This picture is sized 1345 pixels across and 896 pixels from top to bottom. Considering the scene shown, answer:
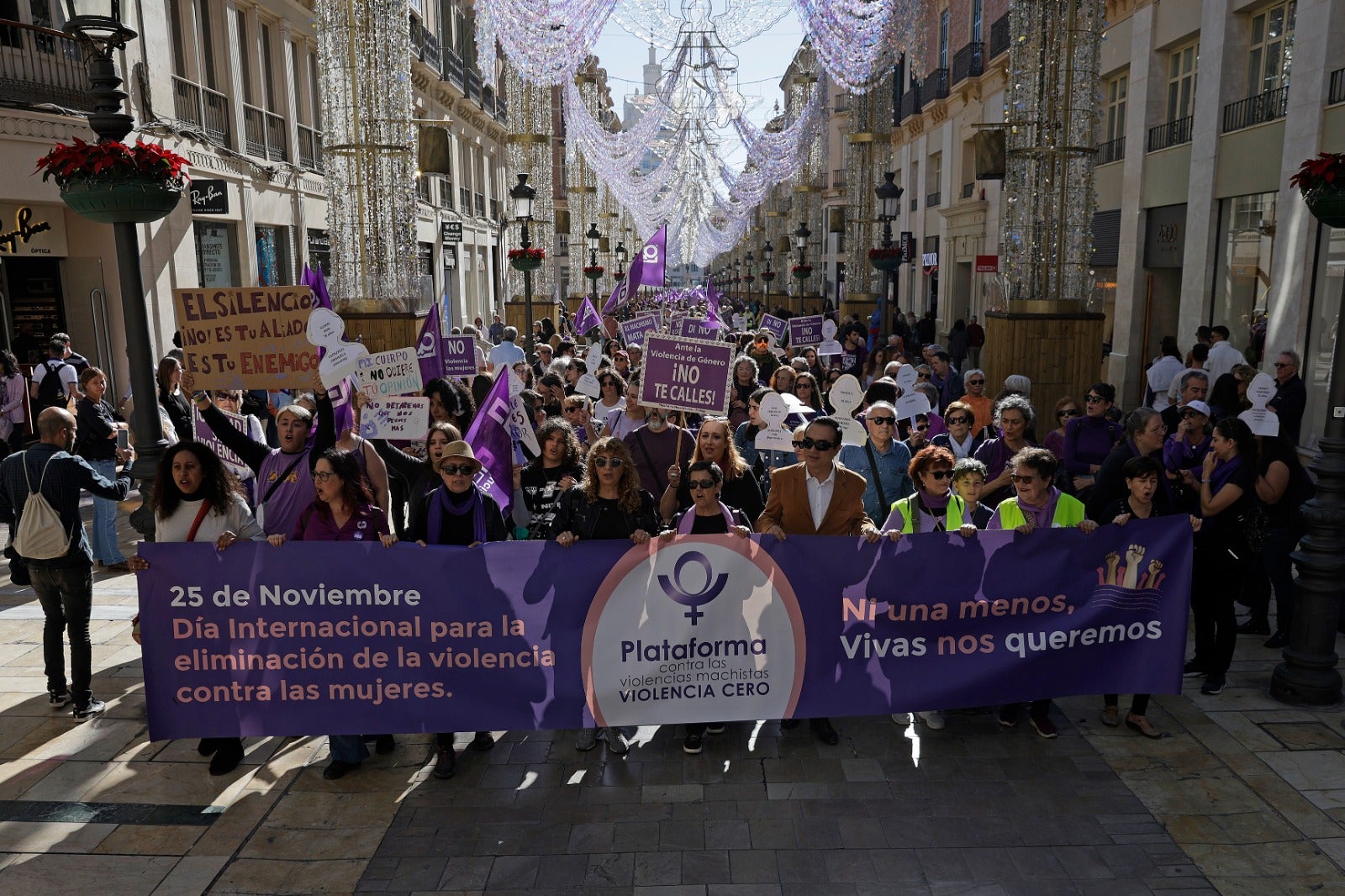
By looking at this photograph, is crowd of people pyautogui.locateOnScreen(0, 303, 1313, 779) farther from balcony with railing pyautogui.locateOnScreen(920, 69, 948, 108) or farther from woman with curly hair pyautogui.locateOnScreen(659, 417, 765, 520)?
balcony with railing pyautogui.locateOnScreen(920, 69, 948, 108)

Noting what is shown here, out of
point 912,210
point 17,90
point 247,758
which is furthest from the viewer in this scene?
point 912,210

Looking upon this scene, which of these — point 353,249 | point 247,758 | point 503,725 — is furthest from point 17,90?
point 503,725

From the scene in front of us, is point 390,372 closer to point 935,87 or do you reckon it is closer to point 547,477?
point 547,477

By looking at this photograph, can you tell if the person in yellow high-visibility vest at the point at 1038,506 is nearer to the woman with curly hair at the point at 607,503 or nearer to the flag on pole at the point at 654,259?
the woman with curly hair at the point at 607,503

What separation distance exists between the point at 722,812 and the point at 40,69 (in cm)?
1414

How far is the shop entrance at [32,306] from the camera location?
14453 millimetres

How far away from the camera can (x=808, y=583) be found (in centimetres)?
543

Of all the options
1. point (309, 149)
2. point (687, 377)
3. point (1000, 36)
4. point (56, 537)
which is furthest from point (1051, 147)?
point (309, 149)

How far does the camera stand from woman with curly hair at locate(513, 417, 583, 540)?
697 cm

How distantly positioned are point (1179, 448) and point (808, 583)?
12.2 ft

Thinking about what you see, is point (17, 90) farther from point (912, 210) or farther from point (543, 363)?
point (912, 210)

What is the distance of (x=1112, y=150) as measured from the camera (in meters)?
21.2

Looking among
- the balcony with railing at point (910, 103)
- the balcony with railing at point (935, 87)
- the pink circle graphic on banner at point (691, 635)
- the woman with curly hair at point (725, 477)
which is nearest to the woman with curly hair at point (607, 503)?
the pink circle graphic on banner at point (691, 635)

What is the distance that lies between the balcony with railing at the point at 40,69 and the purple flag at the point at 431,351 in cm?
792
